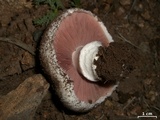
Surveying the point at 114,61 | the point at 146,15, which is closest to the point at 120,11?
the point at 146,15

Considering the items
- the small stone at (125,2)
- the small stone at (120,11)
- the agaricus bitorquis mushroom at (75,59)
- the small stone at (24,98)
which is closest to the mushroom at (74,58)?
the agaricus bitorquis mushroom at (75,59)

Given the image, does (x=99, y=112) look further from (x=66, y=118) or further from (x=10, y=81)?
(x=10, y=81)


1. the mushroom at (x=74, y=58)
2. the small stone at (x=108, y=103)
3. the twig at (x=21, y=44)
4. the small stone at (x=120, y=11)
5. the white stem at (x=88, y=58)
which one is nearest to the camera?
the mushroom at (x=74, y=58)

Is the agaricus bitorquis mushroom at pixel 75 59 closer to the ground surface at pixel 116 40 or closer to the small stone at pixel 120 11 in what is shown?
the ground surface at pixel 116 40

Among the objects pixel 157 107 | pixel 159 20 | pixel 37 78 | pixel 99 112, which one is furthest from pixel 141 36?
pixel 37 78

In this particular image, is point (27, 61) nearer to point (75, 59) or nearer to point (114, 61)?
point (75, 59)

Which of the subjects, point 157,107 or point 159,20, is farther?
point 159,20
